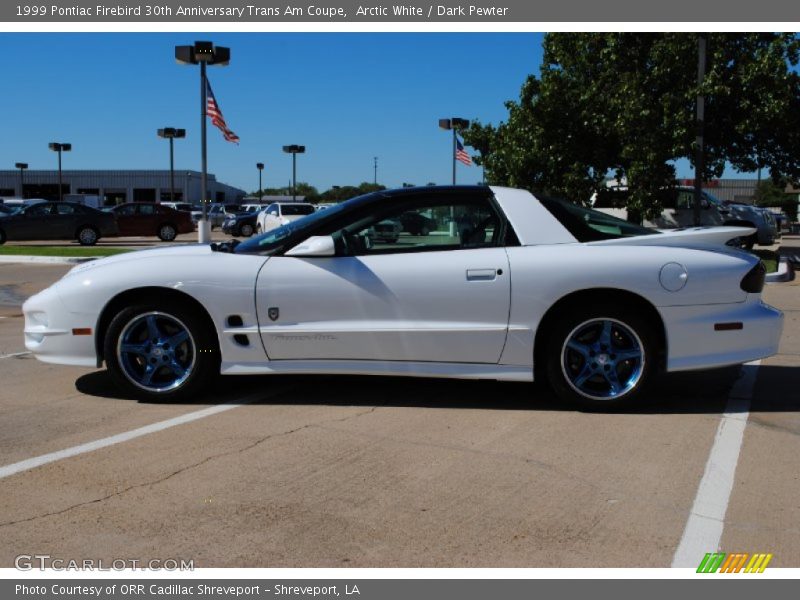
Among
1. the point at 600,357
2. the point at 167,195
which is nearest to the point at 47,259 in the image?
the point at 600,357

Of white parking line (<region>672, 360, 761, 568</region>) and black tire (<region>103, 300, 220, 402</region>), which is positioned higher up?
black tire (<region>103, 300, 220, 402</region>)

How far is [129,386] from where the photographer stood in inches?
219

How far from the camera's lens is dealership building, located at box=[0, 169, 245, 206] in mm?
88750

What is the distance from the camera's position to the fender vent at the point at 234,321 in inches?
213

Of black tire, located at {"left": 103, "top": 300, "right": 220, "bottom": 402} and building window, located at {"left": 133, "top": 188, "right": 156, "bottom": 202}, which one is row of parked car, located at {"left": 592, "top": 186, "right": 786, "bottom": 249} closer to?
black tire, located at {"left": 103, "top": 300, "right": 220, "bottom": 402}

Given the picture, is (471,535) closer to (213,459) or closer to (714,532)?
(714,532)

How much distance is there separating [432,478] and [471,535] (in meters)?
0.72

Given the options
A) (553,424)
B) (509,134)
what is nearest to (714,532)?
(553,424)

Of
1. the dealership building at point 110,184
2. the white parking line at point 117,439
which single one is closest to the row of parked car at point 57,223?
the white parking line at point 117,439

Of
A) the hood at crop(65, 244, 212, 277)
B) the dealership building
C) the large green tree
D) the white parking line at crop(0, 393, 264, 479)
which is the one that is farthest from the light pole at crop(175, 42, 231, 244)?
the dealership building

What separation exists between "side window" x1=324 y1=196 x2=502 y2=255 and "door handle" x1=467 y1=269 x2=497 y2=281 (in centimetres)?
21

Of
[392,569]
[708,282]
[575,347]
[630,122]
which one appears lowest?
[392,569]

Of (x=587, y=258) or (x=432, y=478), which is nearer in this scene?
(x=432, y=478)

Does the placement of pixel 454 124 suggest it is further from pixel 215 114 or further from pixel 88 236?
pixel 88 236
